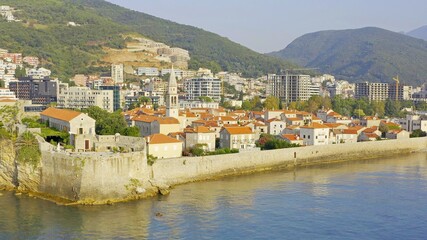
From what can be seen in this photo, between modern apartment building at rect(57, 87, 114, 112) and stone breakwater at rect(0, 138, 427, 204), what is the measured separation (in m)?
29.2

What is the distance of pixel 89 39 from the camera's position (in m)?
106

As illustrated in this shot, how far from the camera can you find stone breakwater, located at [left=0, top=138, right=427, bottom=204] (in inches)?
942

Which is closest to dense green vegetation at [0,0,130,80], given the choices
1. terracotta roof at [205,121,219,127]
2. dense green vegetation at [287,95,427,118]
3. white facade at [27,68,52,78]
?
white facade at [27,68,52,78]

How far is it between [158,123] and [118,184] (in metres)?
13.5

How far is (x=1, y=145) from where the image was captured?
27781mm

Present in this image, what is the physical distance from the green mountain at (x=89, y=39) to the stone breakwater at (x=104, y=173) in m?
59.5

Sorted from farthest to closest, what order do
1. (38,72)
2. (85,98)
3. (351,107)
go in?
(38,72), (351,107), (85,98)

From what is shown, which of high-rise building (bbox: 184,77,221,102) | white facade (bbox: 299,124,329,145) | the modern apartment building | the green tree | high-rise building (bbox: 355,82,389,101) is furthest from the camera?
high-rise building (bbox: 355,82,389,101)

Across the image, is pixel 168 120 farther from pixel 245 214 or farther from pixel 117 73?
pixel 117 73

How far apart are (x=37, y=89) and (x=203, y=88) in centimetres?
2456

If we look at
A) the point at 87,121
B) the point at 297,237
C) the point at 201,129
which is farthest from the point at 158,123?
the point at 297,237

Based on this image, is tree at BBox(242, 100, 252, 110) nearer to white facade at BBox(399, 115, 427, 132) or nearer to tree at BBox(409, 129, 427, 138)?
white facade at BBox(399, 115, 427, 132)

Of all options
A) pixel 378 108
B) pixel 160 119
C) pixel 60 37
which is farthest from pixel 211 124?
pixel 60 37

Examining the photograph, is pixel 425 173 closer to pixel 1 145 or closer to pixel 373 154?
pixel 373 154
